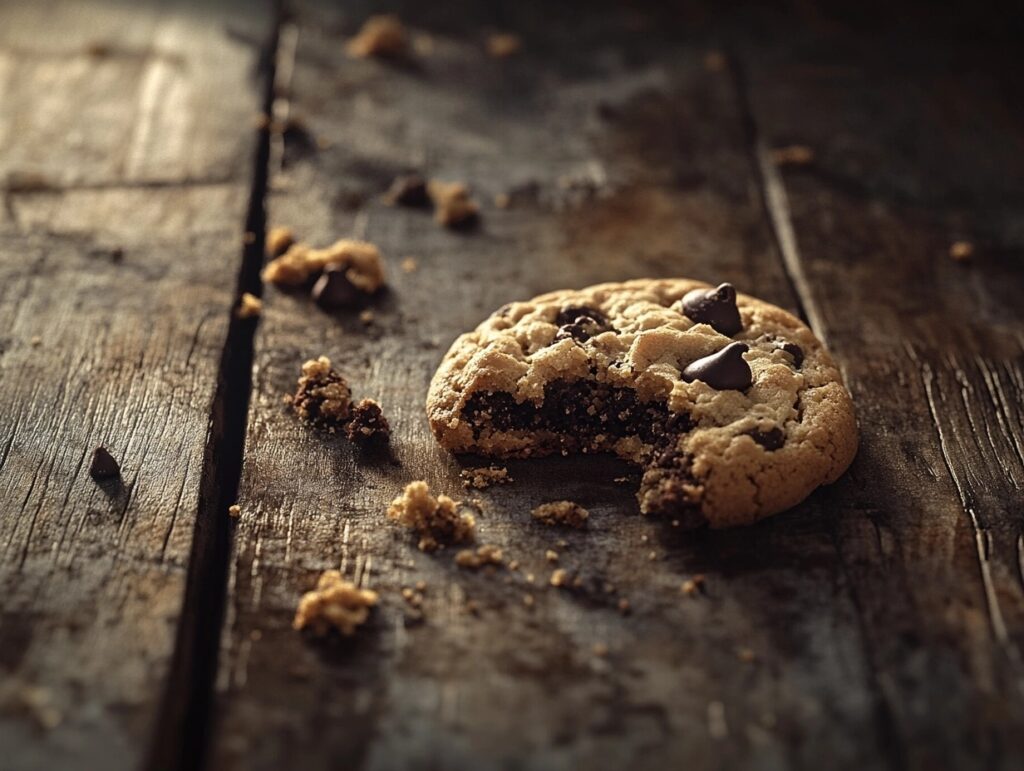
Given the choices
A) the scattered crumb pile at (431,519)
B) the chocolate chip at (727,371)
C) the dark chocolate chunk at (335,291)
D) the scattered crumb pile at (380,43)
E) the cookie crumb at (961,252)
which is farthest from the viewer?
the scattered crumb pile at (380,43)

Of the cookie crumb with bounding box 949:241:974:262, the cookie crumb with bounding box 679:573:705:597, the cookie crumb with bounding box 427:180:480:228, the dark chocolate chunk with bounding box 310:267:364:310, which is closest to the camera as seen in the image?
the cookie crumb with bounding box 679:573:705:597

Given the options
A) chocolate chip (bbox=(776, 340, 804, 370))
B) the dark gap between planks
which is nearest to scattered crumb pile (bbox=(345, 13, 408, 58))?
the dark gap between planks

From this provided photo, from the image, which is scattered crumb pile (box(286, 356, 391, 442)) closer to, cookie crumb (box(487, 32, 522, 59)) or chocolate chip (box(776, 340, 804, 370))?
chocolate chip (box(776, 340, 804, 370))

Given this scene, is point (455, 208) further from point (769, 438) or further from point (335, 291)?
point (769, 438)

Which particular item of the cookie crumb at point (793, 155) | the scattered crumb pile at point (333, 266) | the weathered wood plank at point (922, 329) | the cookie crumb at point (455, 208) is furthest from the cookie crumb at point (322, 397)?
the cookie crumb at point (793, 155)

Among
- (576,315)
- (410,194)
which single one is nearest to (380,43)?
(410,194)

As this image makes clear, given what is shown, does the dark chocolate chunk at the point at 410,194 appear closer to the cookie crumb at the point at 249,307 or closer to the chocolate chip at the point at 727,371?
the cookie crumb at the point at 249,307
